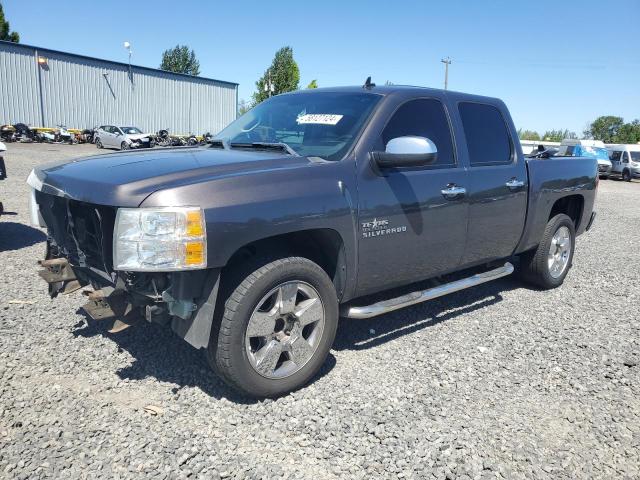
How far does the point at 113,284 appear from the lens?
9.48ft

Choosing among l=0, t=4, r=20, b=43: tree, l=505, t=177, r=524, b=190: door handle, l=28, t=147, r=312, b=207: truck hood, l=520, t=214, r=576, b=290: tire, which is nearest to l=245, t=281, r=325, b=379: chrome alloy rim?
l=28, t=147, r=312, b=207: truck hood

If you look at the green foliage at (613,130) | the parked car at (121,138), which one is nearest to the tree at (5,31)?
the parked car at (121,138)

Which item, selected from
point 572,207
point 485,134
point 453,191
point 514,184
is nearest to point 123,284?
point 453,191

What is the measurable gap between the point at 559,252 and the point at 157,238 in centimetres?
470

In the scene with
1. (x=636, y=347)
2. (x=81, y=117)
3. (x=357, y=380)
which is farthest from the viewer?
(x=81, y=117)

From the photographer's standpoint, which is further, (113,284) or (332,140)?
(332,140)

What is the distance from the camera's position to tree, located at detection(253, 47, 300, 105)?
3984 centimetres

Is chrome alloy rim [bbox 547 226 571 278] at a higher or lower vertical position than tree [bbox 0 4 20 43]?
lower

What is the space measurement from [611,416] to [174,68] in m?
81.3

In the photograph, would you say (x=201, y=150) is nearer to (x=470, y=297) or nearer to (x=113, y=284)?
(x=113, y=284)

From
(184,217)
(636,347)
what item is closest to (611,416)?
(636,347)

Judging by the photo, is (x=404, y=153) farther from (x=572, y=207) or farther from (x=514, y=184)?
(x=572, y=207)

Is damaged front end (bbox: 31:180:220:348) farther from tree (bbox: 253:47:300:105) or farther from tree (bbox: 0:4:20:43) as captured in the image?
tree (bbox: 0:4:20:43)

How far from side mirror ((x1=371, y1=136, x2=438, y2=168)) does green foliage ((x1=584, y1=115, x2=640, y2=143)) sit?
79.3m
